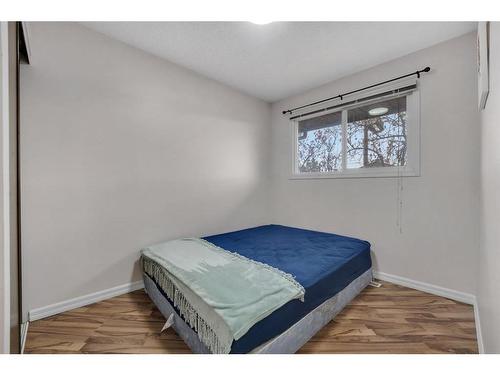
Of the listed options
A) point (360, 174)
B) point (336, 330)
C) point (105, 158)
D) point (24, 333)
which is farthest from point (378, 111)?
point (24, 333)

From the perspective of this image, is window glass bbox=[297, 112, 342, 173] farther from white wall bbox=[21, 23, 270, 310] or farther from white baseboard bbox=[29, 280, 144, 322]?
white baseboard bbox=[29, 280, 144, 322]

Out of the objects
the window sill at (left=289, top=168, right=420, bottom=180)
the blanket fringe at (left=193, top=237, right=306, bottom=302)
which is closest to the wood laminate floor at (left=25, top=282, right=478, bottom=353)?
the blanket fringe at (left=193, top=237, right=306, bottom=302)

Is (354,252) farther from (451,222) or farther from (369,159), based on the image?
(369,159)

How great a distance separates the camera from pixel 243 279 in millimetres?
1343

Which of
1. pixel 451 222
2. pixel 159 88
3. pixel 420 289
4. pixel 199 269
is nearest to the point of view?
pixel 199 269

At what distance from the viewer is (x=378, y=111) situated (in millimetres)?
2324

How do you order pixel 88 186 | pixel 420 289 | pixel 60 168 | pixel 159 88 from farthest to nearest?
pixel 159 88, pixel 420 289, pixel 88 186, pixel 60 168

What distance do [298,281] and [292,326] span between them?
256 millimetres

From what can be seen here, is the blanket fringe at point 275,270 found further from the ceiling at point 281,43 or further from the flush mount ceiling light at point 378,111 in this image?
the flush mount ceiling light at point 378,111

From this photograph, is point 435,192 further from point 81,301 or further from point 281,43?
point 81,301

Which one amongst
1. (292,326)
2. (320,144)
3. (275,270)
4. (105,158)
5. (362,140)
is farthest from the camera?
(320,144)

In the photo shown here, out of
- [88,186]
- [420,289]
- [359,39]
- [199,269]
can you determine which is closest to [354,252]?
[420,289]

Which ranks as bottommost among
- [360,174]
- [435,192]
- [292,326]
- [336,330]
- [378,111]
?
[336,330]

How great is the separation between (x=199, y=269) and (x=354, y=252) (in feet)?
4.56
